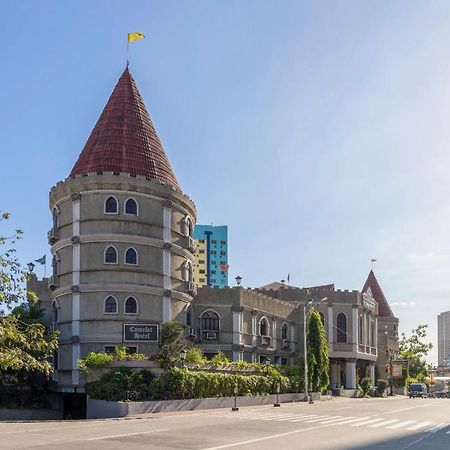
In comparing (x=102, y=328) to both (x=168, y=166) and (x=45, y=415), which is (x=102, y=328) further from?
(x=168, y=166)

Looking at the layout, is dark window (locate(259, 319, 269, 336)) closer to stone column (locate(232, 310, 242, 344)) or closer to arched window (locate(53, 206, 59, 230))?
stone column (locate(232, 310, 242, 344))

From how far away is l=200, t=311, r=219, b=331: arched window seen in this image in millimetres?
47094

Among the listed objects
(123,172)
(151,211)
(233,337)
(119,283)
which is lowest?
(233,337)

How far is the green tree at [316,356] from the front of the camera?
49.5m

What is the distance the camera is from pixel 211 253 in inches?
6181

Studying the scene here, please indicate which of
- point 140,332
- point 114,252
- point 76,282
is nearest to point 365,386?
point 140,332

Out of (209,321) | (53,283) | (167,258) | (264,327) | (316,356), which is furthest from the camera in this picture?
(264,327)

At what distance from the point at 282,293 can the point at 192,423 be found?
132 ft

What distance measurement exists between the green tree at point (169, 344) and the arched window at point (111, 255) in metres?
6.78

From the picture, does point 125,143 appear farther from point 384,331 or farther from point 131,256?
point 384,331

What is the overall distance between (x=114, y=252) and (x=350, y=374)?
1267 inches

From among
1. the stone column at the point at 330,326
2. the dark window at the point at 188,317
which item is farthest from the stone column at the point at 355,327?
the dark window at the point at 188,317

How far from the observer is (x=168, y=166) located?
45188 millimetres

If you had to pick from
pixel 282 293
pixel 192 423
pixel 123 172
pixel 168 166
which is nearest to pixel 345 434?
pixel 192 423
